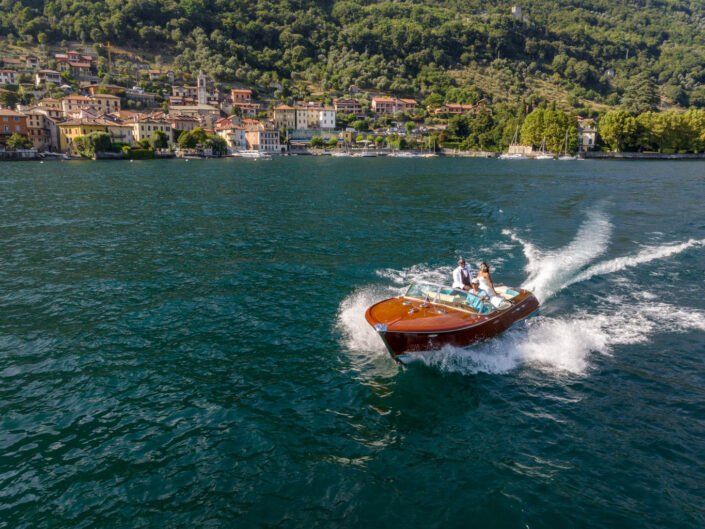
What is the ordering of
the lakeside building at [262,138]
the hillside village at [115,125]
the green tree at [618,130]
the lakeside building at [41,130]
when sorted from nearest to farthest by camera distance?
1. the lakeside building at [41,130]
2. the hillside village at [115,125]
3. the green tree at [618,130]
4. the lakeside building at [262,138]

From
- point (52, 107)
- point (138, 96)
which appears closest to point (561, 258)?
point (52, 107)

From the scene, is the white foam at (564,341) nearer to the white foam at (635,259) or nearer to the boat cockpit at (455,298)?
the boat cockpit at (455,298)

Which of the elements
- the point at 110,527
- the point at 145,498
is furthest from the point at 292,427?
the point at 110,527

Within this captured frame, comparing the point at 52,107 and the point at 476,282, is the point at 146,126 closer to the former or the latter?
the point at 52,107

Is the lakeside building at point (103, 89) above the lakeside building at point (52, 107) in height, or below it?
above

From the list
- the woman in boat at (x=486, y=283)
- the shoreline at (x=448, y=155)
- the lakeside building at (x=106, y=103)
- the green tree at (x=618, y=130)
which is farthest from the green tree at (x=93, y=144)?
the green tree at (x=618, y=130)
